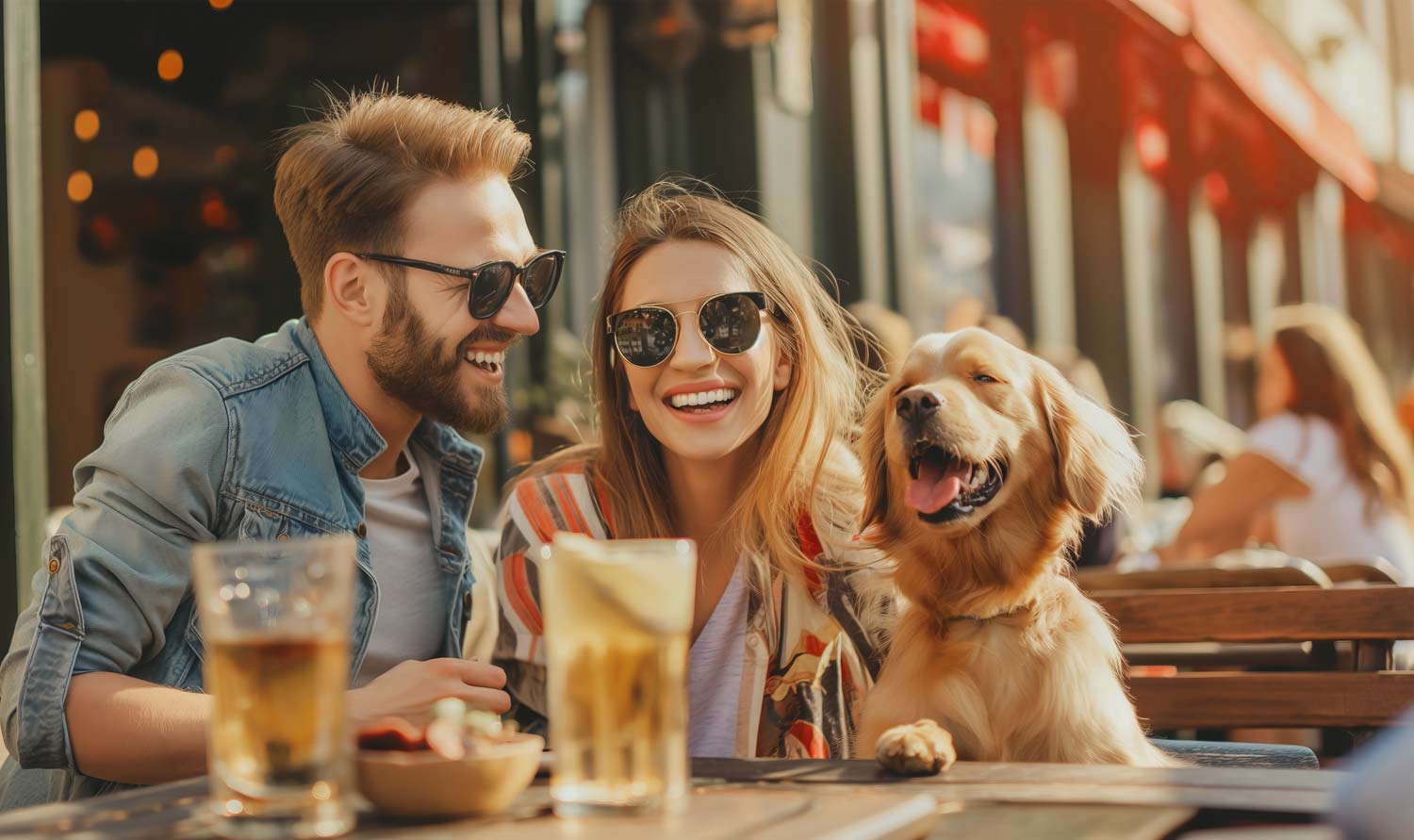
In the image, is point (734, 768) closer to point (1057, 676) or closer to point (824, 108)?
point (1057, 676)

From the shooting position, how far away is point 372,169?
2.53 metres

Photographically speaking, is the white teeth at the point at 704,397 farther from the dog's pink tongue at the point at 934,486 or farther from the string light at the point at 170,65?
the string light at the point at 170,65

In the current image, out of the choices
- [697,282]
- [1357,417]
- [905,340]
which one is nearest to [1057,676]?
[697,282]

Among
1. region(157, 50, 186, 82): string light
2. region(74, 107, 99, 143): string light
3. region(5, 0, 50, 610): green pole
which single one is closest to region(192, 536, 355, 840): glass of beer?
region(5, 0, 50, 610): green pole

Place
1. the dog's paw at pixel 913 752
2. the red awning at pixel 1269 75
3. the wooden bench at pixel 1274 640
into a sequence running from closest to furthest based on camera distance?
the dog's paw at pixel 913 752, the wooden bench at pixel 1274 640, the red awning at pixel 1269 75

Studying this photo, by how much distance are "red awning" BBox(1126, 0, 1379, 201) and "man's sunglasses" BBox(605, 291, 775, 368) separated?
850cm

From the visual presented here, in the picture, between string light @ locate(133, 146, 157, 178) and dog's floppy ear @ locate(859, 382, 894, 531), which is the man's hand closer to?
dog's floppy ear @ locate(859, 382, 894, 531)

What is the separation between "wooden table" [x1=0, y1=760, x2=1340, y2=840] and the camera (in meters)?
1.10

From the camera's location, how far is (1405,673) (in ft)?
7.98

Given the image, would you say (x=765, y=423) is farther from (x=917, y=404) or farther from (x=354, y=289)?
(x=354, y=289)

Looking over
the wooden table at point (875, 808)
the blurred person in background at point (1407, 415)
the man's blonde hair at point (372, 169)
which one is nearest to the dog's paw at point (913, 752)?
the wooden table at point (875, 808)

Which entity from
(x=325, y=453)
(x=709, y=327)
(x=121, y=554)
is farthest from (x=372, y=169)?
A: (x=121, y=554)

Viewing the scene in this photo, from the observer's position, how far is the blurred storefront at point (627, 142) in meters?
5.52

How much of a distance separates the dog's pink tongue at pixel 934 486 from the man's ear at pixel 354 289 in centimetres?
102
